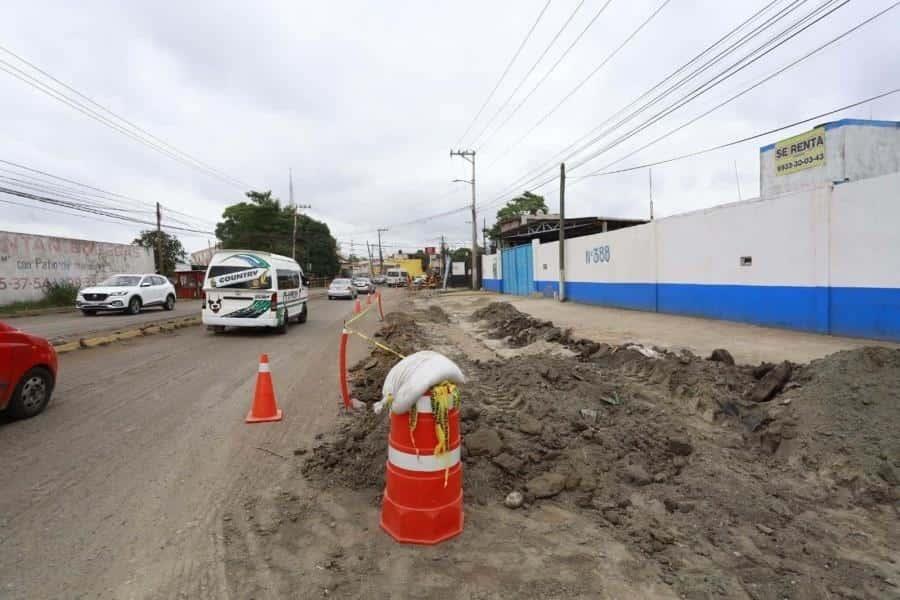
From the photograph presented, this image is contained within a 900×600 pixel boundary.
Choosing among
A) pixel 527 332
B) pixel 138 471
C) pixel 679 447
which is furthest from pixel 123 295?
pixel 679 447

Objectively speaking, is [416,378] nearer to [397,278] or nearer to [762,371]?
[762,371]

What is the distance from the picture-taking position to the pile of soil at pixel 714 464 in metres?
3.00

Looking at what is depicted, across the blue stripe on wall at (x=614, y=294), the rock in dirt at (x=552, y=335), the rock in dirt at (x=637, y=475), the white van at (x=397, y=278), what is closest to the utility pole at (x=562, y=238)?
the blue stripe on wall at (x=614, y=294)

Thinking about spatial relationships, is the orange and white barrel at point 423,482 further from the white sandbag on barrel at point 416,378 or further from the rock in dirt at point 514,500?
the rock in dirt at point 514,500

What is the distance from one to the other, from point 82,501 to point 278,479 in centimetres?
138

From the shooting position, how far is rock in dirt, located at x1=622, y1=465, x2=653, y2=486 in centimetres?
398

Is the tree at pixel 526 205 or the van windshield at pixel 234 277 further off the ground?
the tree at pixel 526 205

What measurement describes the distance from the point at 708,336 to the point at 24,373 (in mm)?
11757

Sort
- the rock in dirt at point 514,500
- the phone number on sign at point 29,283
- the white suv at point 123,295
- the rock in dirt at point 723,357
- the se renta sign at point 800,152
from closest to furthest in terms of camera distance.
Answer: the rock in dirt at point 514,500
the rock in dirt at point 723,357
the se renta sign at point 800,152
the white suv at point 123,295
the phone number on sign at point 29,283

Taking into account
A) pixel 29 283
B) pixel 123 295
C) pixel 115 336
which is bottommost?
pixel 115 336

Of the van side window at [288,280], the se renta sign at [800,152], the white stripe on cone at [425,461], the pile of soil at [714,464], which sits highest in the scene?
the se renta sign at [800,152]

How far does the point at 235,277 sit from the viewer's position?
12648mm

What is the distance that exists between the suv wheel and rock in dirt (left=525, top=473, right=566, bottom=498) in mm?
5659

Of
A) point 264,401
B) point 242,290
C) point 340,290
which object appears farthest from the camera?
point 340,290
